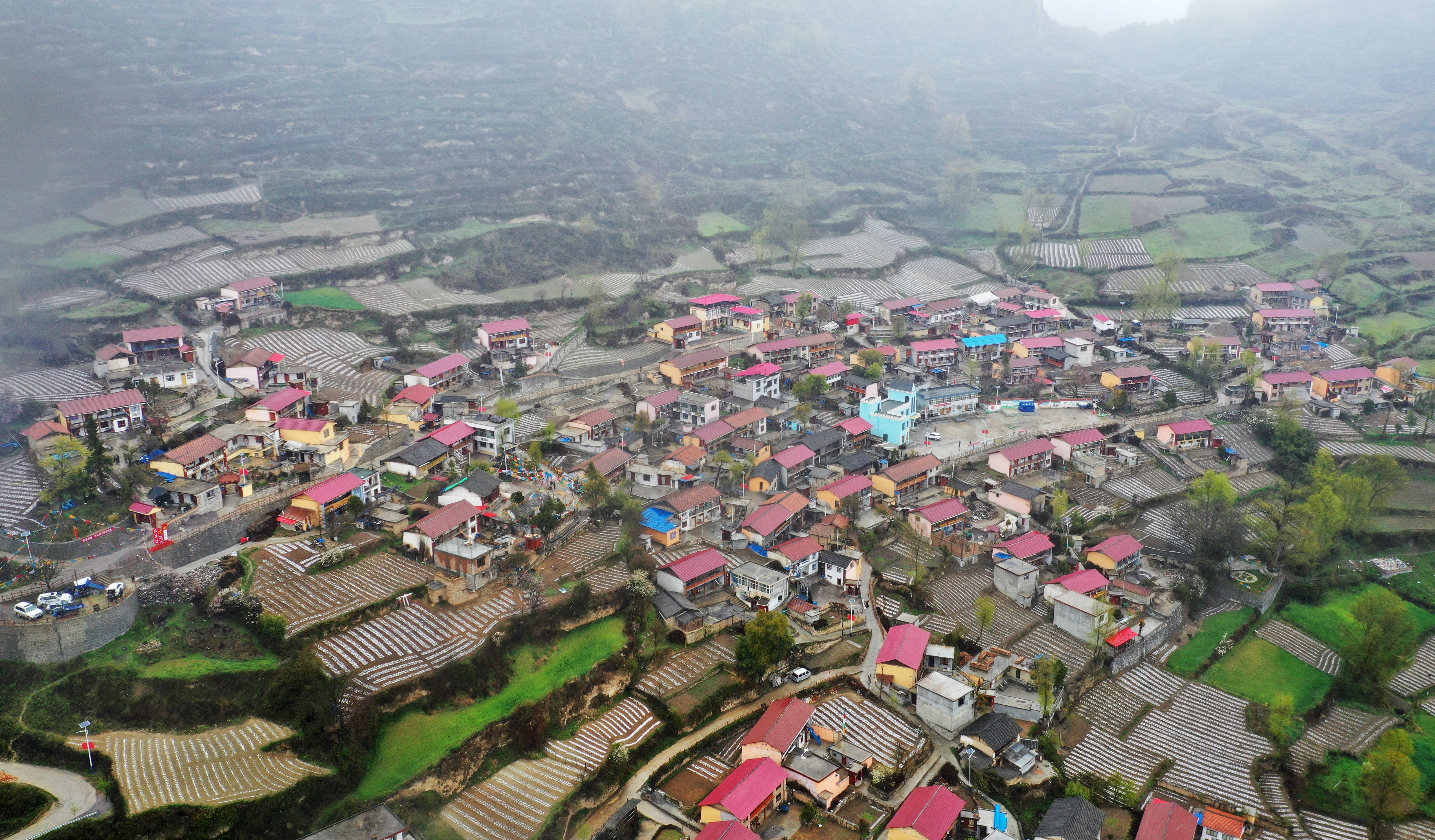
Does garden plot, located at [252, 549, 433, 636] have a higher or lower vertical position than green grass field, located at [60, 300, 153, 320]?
lower

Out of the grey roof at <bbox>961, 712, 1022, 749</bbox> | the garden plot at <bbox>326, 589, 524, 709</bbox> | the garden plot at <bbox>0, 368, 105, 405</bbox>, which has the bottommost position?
the grey roof at <bbox>961, 712, 1022, 749</bbox>

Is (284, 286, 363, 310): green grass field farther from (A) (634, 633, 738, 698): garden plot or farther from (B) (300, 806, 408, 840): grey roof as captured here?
(B) (300, 806, 408, 840): grey roof

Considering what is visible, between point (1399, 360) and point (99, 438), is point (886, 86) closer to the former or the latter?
point (1399, 360)

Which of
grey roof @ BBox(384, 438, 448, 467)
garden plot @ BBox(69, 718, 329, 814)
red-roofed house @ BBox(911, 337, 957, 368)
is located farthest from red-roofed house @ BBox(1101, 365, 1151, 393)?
garden plot @ BBox(69, 718, 329, 814)

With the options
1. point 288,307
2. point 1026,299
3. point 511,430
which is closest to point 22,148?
point 288,307

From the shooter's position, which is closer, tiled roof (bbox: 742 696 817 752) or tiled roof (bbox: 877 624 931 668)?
tiled roof (bbox: 742 696 817 752)

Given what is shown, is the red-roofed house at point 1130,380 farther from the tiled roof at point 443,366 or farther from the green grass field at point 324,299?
the green grass field at point 324,299

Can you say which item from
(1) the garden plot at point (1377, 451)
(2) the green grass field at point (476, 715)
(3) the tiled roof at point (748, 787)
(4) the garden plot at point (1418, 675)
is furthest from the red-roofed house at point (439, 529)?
(1) the garden plot at point (1377, 451)
